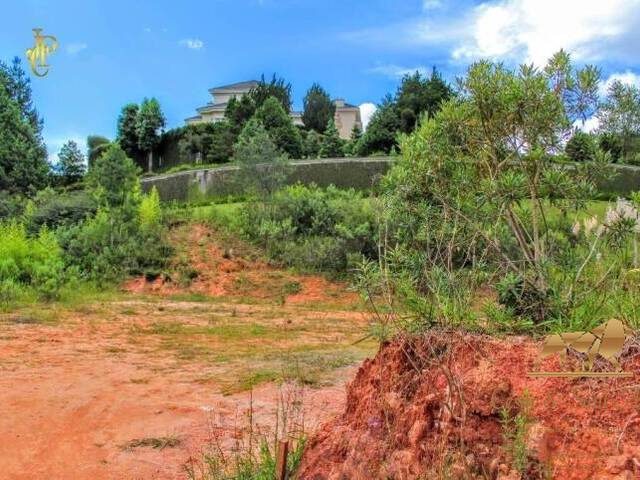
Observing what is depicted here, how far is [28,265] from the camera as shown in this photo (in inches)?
572

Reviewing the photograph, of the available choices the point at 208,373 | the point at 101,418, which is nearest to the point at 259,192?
the point at 208,373

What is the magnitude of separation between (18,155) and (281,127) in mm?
12496

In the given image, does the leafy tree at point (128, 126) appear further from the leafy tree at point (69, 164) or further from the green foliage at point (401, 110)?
the green foliage at point (401, 110)

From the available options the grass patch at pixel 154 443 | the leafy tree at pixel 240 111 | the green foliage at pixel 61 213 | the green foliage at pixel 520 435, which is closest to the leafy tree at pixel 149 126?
the leafy tree at pixel 240 111

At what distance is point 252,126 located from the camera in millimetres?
25234

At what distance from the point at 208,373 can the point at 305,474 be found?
13.3ft

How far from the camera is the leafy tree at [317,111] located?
4491cm

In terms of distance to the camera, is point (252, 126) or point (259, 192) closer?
point (259, 192)

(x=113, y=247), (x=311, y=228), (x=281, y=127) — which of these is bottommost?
(x=113, y=247)

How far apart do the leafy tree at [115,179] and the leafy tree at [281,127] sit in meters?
15.5

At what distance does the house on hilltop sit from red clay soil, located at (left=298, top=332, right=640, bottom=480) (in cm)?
4450

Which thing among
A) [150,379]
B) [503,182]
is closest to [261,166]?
[150,379]

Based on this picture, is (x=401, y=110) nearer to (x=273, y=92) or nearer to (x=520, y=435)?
(x=273, y=92)

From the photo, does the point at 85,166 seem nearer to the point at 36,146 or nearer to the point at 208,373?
the point at 36,146
